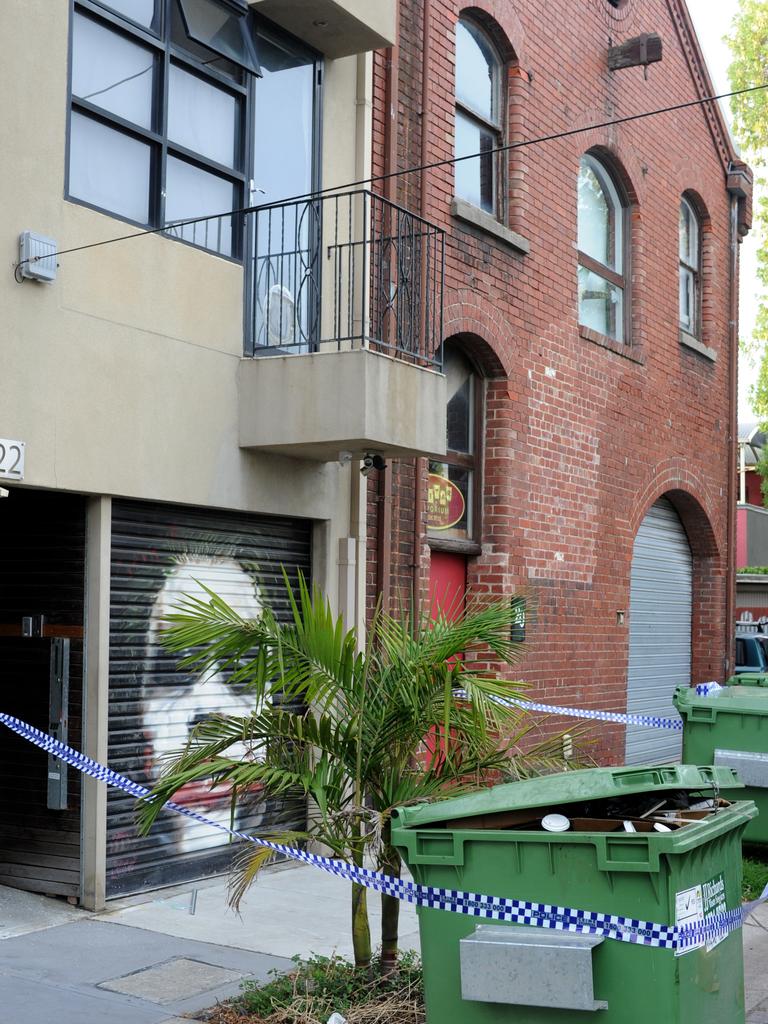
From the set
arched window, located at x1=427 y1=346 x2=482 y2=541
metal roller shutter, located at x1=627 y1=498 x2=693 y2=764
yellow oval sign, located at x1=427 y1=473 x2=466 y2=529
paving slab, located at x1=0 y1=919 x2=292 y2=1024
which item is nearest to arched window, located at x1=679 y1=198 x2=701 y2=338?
metal roller shutter, located at x1=627 y1=498 x2=693 y2=764

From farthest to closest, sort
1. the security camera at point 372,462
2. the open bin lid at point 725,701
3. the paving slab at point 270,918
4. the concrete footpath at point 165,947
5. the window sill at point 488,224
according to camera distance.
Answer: the window sill at point 488,224, the open bin lid at point 725,701, the security camera at point 372,462, the paving slab at point 270,918, the concrete footpath at point 165,947

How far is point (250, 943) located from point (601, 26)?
10.9m

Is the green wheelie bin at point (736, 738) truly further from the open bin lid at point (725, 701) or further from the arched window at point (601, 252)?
the arched window at point (601, 252)

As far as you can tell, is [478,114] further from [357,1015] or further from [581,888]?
[581,888]

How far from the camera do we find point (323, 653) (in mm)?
6078

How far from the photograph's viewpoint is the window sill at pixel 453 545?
1129 centimetres

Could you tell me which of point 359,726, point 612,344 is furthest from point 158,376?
point 612,344

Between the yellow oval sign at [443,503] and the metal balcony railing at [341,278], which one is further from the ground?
the metal balcony railing at [341,278]

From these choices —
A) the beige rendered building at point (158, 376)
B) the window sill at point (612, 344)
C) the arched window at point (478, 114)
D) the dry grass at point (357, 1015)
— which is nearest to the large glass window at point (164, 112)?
the beige rendered building at point (158, 376)

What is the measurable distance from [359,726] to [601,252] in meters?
9.81

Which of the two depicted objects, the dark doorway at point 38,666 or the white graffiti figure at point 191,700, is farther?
the white graffiti figure at point 191,700

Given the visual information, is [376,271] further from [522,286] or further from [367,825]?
[367,825]

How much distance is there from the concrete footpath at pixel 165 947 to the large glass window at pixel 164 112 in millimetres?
4245

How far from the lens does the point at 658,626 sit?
16078 mm
